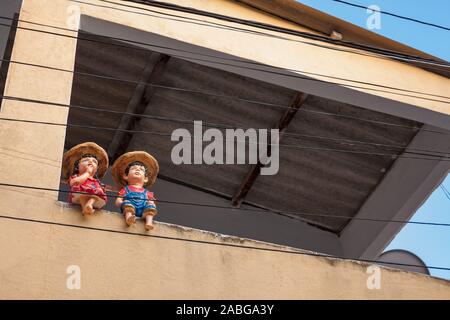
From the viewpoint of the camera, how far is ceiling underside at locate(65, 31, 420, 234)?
12.0m

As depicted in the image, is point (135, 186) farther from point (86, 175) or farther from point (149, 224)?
point (149, 224)

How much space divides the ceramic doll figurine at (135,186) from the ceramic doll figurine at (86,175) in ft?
0.54

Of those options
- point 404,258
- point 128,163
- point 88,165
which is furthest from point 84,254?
point 404,258

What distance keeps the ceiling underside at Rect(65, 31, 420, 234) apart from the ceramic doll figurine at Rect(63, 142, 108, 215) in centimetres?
291

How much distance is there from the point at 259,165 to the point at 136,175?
4044 millimetres

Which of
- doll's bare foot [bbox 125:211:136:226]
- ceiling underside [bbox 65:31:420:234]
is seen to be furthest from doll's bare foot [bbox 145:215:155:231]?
ceiling underside [bbox 65:31:420:234]

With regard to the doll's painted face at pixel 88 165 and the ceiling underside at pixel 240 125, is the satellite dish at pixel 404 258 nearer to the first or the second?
the ceiling underside at pixel 240 125

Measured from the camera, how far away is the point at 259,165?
42.4 feet

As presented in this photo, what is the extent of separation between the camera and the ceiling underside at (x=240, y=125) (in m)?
12.0

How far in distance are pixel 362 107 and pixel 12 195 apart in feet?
15.1

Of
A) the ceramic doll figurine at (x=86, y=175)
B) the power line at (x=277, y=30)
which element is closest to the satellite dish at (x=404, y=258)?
the power line at (x=277, y=30)
